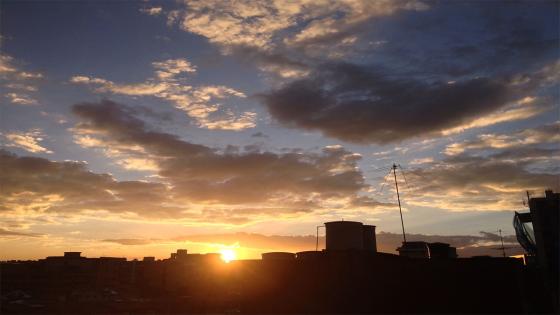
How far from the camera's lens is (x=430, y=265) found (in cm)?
2339

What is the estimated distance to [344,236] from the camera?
2306cm

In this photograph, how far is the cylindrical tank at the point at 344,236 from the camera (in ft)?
75.5

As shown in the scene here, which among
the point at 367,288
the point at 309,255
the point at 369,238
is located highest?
the point at 369,238

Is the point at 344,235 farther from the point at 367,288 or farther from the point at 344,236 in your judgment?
the point at 367,288

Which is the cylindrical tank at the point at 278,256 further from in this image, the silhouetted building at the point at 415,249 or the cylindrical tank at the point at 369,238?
the silhouetted building at the point at 415,249

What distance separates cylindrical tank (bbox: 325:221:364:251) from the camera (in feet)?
75.5

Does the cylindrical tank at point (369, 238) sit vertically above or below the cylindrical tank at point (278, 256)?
above

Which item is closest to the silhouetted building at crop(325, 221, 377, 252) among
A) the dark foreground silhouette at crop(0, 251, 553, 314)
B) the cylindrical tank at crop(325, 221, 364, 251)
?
the cylindrical tank at crop(325, 221, 364, 251)

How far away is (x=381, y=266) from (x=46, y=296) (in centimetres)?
3094

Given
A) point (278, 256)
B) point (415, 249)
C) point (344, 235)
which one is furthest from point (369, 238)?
point (415, 249)

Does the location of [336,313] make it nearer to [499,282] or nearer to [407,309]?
[407,309]

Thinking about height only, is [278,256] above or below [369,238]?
below

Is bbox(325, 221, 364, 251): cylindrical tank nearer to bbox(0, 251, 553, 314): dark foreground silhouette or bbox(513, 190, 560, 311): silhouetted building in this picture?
bbox(0, 251, 553, 314): dark foreground silhouette

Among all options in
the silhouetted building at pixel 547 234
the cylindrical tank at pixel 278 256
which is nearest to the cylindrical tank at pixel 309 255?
the cylindrical tank at pixel 278 256
